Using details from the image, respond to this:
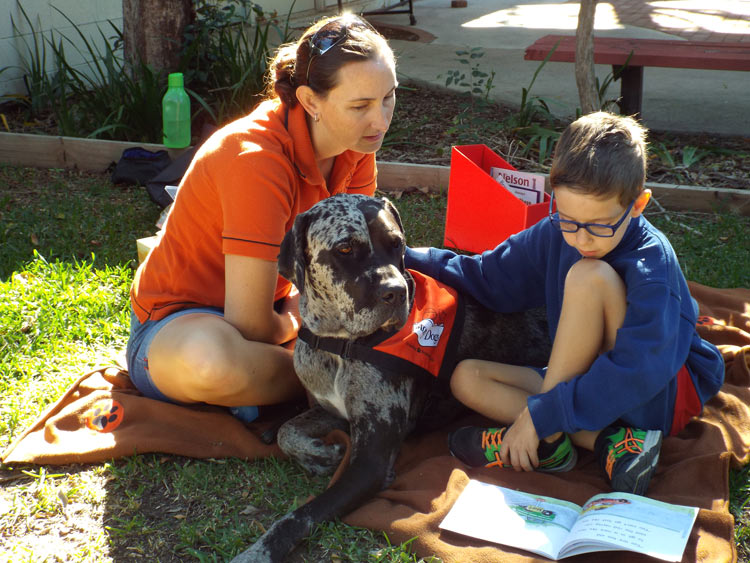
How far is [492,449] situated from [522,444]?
158 millimetres

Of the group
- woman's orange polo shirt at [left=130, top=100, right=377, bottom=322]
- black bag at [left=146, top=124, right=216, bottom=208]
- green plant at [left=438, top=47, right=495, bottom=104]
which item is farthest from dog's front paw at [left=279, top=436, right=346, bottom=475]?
green plant at [left=438, top=47, right=495, bottom=104]

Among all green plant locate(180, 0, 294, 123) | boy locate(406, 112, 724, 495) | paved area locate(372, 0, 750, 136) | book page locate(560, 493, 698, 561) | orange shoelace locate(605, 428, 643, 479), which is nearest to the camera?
book page locate(560, 493, 698, 561)

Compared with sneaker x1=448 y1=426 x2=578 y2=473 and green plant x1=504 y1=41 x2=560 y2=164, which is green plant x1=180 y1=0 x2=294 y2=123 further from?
sneaker x1=448 y1=426 x2=578 y2=473

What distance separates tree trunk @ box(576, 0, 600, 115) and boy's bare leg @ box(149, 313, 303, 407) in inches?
156

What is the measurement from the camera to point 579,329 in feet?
8.86

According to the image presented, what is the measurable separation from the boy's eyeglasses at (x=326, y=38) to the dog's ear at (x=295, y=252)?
24.8 inches

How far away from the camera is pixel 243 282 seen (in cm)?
303

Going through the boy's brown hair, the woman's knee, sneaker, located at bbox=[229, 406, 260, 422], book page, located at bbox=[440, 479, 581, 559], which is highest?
the boy's brown hair

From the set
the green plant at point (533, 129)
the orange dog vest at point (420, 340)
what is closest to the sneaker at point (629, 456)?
the orange dog vest at point (420, 340)

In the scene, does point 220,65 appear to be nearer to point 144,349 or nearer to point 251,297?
point 144,349

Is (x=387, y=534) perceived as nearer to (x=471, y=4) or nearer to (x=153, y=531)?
(x=153, y=531)

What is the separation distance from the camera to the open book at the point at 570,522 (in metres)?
2.33

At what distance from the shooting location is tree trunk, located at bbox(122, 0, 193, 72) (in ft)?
22.6

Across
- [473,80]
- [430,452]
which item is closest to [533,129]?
[473,80]
